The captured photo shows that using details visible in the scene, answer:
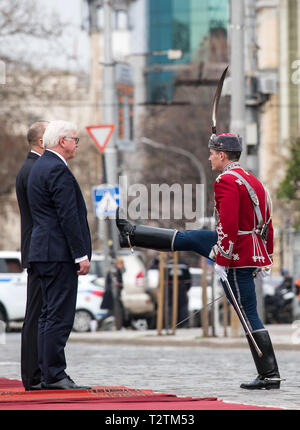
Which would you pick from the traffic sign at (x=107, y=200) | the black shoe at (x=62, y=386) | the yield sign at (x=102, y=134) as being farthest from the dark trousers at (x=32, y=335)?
the yield sign at (x=102, y=134)

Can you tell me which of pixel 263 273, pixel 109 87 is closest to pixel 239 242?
pixel 263 273

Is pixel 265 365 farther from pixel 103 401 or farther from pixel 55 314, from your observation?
pixel 103 401

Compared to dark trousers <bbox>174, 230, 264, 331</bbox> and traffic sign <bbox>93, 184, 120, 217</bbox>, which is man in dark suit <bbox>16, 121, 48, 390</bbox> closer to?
dark trousers <bbox>174, 230, 264, 331</bbox>

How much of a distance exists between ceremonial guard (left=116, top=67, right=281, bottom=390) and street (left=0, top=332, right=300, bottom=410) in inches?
16.2

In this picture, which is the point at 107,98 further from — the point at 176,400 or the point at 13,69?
the point at 176,400

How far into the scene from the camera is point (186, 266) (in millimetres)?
26281

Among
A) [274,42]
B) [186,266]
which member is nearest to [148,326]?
[186,266]

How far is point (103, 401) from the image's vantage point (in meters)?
7.95

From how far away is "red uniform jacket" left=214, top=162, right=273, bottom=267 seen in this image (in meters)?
9.09

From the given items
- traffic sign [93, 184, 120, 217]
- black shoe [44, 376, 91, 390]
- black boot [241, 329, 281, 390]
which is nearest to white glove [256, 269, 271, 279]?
black boot [241, 329, 281, 390]

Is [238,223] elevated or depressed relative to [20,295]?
elevated

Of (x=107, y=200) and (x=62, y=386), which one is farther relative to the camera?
(x=107, y=200)

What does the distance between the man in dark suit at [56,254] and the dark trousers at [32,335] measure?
16cm

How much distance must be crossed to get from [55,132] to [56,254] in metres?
0.88
